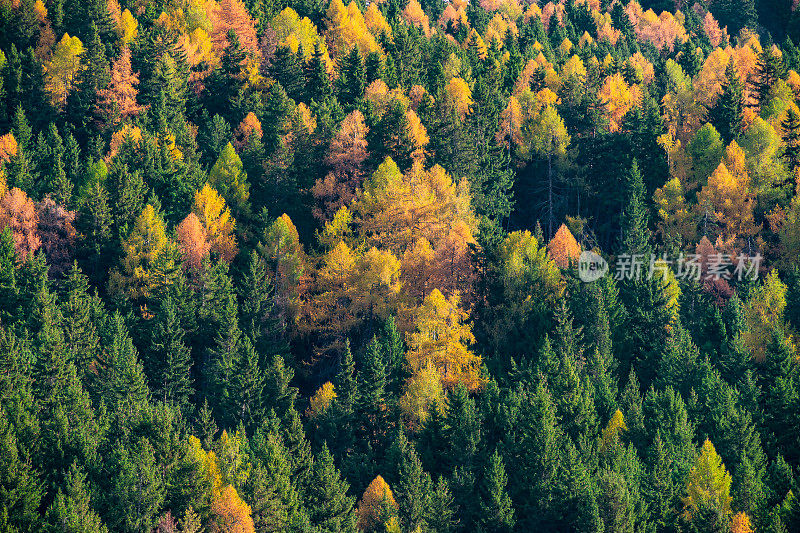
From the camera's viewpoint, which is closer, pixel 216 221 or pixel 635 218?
pixel 216 221

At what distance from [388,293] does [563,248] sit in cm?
1607

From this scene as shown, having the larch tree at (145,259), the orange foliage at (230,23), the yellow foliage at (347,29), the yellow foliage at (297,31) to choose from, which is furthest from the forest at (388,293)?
the yellow foliage at (347,29)

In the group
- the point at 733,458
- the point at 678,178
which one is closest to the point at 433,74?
the point at 678,178

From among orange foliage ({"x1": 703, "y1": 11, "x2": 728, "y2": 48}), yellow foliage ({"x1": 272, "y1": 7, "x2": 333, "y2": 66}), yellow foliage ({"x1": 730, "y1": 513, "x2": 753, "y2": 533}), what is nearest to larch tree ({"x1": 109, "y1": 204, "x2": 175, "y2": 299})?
A: yellow foliage ({"x1": 730, "y1": 513, "x2": 753, "y2": 533})

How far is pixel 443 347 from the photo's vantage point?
69.1 metres

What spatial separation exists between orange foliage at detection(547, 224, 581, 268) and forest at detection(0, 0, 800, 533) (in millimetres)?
181

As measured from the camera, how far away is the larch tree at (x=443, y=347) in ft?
226

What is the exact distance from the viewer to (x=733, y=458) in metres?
62.2

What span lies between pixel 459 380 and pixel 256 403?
1327 cm

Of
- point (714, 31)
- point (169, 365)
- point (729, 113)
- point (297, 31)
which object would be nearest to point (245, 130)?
point (297, 31)

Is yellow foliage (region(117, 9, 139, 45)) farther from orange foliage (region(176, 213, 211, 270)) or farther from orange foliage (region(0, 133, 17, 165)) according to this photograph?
orange foliage (region(176, 213, 211, 270))

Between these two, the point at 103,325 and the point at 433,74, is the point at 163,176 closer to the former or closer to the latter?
the point at 103,325

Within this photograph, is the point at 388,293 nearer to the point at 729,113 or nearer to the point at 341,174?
the point at 341,174

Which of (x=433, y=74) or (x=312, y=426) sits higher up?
(x=433, y=74)
